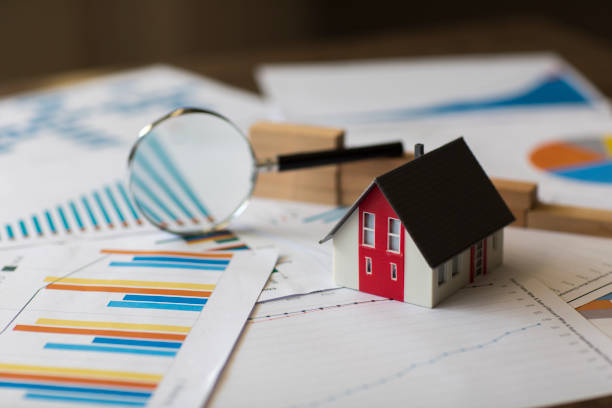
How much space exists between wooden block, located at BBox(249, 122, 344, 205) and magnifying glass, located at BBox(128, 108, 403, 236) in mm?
62

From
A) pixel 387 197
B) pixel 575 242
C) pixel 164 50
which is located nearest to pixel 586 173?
pixel 575 242

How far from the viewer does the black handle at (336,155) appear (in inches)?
53.1

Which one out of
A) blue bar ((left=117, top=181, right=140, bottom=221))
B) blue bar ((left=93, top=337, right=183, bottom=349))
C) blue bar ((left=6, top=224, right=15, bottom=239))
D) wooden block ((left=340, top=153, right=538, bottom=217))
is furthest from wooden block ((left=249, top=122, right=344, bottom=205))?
blue bar ((left=93, top=337, right=183, bottom=349))

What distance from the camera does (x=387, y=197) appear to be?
102 centimetres

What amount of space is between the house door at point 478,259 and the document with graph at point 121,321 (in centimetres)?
30

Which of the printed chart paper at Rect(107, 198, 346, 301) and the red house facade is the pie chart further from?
the red house facade

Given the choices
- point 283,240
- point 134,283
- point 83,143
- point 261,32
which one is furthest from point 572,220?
point 261,32

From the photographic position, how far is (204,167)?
1.50 m

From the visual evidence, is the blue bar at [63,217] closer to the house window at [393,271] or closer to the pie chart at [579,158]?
the house window at [393,271]

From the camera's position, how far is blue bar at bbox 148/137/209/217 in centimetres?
139

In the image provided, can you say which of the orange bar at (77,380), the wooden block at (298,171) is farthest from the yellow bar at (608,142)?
the orange bar at (77,380)

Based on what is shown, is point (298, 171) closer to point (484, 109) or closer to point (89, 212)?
point (89, 212)

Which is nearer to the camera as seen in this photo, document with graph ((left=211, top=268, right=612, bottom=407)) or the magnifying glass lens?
document with graph ((left=211, top=268, right=612, bottom=407))

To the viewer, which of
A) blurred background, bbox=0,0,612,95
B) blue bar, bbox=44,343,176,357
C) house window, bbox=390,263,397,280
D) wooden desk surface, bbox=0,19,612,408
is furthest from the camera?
blurred background, bbox=0,0,612,95
